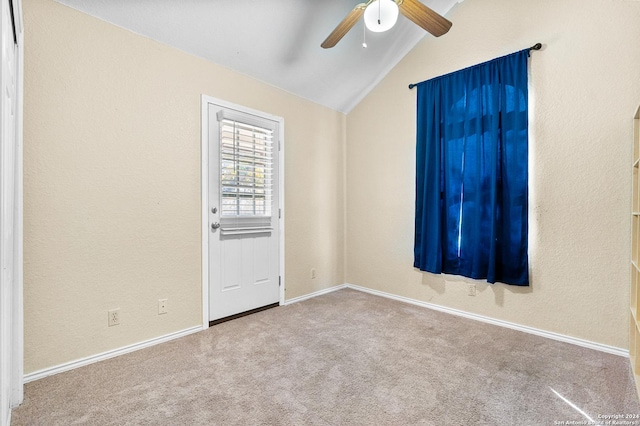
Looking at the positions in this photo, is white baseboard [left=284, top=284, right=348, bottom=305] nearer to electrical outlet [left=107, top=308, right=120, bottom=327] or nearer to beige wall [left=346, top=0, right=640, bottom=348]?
beige wall [left=346, top=0, right=640, bottom=348]

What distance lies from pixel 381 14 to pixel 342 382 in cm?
224

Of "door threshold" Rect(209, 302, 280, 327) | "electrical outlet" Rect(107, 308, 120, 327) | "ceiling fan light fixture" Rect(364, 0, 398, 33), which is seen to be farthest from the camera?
"door threshold" Rect(209, 302, 280, 327)

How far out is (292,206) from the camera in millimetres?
3562

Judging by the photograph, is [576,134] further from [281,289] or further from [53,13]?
[53,13]

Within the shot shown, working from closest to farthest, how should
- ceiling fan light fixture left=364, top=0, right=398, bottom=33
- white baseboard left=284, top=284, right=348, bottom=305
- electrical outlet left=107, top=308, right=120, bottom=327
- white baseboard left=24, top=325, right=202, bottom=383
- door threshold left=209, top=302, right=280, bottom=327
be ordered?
ceiling fan light fixture left=364, top=0, right=398, bottom=33, white baseboard left=24, top=325, right=202, bottom=383, electrical outlet left=107, top=308, right=120, bottom=327, door threshold left=209, top=302, right=280, bottom=327, white baseboard left=284, top=284, right=348, bottom=305

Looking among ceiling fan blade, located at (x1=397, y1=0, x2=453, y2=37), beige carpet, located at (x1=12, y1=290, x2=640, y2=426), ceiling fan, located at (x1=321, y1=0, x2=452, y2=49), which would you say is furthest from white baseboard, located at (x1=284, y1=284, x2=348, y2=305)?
ceiling fan blade, located at (x1=397, y1=0, x2=453, y2=37)

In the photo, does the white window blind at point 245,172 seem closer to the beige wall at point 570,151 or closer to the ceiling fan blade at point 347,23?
the ceiling fan blade at point 347,23

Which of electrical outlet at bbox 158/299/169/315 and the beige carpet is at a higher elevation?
electrical outlet at bbox 158/299/169/315

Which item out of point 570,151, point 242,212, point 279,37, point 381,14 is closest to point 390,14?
point 381,14

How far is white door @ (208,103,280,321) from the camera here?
2.89 m

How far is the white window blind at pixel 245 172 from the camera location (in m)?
2.95

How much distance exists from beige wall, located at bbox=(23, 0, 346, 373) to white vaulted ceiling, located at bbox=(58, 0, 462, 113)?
0.42 ft

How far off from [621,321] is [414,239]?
5.60 feet

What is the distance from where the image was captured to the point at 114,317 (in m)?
2.30
